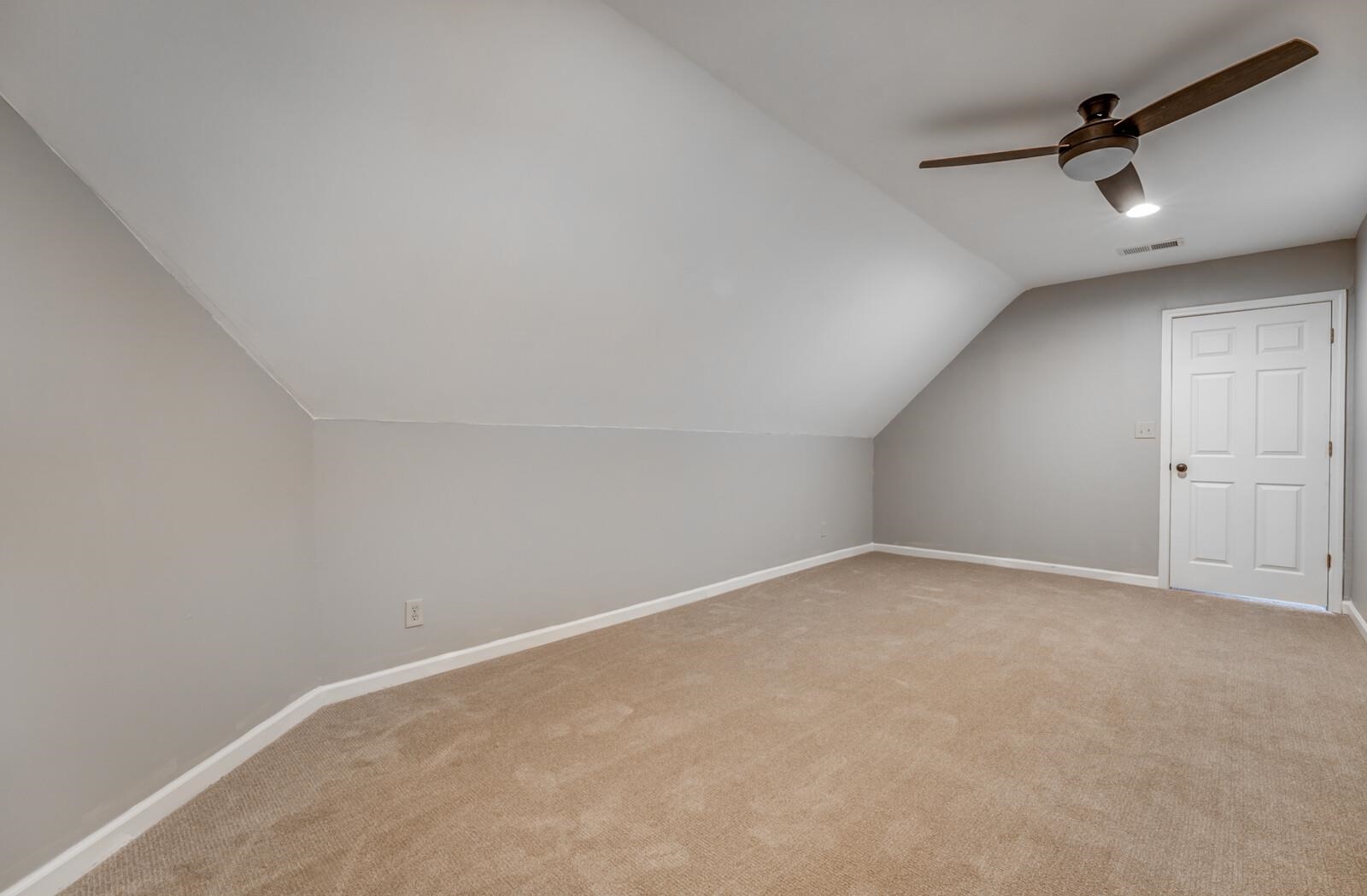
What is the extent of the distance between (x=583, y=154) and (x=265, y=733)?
2.26 metres

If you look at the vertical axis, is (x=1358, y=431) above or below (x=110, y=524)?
above

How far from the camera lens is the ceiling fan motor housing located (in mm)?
2123

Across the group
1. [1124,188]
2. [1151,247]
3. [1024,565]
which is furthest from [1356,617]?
[1124,188]

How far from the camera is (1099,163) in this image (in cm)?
224

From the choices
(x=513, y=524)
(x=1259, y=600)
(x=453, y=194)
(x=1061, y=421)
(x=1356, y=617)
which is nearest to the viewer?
(x=453, y=194)

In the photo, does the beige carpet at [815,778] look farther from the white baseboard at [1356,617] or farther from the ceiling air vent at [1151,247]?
the ceiling air vent at [1151,247]

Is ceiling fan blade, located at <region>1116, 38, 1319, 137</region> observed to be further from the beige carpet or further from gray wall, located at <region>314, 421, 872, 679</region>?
gray wall, located at <region>314, 421, 872, 679</region>

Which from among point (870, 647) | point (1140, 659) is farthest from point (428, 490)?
point (1140, 659)

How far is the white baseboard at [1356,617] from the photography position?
3254mm

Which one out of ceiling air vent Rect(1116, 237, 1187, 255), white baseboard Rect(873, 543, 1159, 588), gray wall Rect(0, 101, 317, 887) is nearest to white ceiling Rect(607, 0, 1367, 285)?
ceiling air vent Rect(1116, 237, 1187, 255)

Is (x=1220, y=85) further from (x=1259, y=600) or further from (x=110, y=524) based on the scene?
(x=1259, y=600)

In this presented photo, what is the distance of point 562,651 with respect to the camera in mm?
3049

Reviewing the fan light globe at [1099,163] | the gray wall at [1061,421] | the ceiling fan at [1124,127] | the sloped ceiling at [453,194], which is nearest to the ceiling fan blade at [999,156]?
the ceiling fan at [1124,127]

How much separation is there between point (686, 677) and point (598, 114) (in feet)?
7.36
